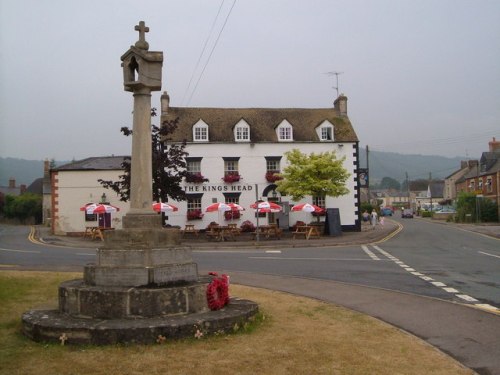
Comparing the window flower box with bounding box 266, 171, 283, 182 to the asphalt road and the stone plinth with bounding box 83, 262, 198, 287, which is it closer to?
the asphalt road

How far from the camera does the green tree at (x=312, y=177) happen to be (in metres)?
31.9

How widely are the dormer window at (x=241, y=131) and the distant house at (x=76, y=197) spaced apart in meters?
10.1

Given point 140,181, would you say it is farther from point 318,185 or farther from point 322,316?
point 318,185

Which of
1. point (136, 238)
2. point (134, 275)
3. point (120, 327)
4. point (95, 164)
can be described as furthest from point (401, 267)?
point (95, 164)

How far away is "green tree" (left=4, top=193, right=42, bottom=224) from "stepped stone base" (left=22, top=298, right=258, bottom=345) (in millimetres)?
56826

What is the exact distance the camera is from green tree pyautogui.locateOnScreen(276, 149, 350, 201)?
105ft

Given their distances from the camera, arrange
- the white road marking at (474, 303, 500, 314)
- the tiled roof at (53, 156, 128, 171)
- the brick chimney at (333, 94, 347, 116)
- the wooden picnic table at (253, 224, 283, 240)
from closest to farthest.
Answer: the white road marking at (474, 303, 500, 314)
the wooden picnic table at (253, 224, 283, 240)
the tiled roof at (53, 156, 128, 171)
the brick chimney at (333, 94, 347, 116)

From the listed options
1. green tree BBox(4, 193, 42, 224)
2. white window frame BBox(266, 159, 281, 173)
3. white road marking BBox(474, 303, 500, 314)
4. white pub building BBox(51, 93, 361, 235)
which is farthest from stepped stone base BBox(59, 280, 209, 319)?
green tree BBox(4, 193, 42, 224)

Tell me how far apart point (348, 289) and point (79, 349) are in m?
7.40

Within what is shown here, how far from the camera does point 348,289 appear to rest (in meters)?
12.4

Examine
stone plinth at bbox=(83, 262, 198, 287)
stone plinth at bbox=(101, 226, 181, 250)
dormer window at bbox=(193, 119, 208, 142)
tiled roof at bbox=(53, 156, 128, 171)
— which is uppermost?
dormer window at bbox=(193, 119, 208, 142)

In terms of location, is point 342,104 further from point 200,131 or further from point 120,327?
point 120,327

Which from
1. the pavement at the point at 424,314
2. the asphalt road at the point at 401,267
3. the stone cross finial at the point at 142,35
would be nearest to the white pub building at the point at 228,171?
the asphalt road at the point at 401,267

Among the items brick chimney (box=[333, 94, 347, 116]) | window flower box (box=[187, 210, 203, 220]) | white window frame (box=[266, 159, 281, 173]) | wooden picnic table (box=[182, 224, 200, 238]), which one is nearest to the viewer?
wooden picnic table (box=[182, 224, 200, 238])
